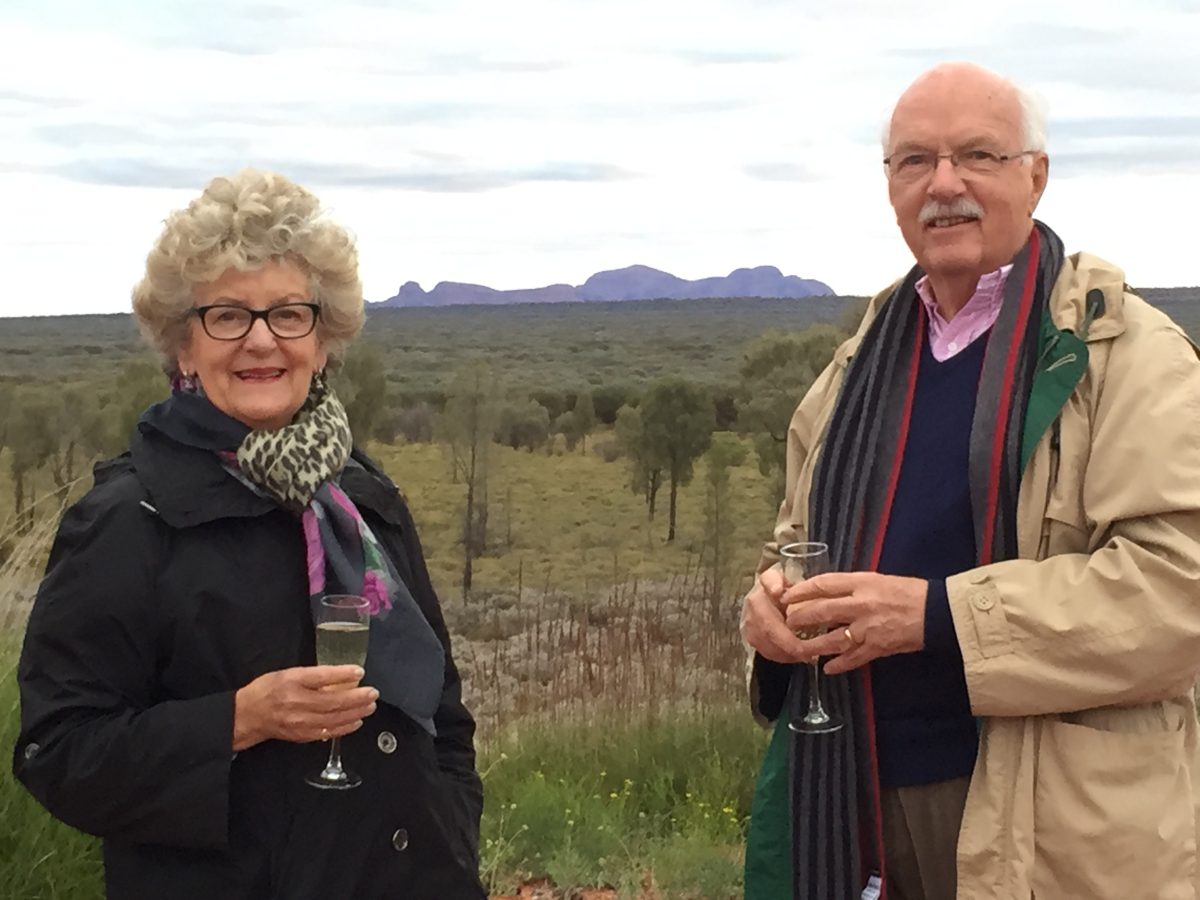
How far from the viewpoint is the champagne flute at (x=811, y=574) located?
2.58 meters

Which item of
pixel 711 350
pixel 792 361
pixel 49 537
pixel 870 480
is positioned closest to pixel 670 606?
pixel 49 537

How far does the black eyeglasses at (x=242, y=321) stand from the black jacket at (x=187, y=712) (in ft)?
0.72

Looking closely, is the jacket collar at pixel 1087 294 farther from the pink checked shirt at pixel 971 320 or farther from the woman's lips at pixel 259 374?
the woman's lips at pixel 259 374

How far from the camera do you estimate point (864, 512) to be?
107 inches

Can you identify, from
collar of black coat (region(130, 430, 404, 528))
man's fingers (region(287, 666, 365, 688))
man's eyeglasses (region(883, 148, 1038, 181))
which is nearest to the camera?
man's fingers (region(287, 666, 365, 688))

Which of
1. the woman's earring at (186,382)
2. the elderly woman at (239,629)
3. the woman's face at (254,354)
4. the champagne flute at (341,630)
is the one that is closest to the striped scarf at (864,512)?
the elderly woman at (239,629)

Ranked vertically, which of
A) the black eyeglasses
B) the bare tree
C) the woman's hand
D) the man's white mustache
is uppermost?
the man's white mustache

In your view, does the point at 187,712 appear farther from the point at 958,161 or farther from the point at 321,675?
the point at 958,161

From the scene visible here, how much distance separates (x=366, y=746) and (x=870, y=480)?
44.7 inches

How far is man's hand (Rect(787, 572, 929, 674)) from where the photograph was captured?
8.09 ft

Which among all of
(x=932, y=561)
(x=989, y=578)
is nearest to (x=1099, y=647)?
(x=989, y=578)

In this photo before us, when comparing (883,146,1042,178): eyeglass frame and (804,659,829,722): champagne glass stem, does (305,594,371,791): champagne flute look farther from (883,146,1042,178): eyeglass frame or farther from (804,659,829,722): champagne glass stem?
(883,146,1042,178): eyeglass frame

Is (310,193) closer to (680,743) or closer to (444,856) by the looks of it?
(444,856)

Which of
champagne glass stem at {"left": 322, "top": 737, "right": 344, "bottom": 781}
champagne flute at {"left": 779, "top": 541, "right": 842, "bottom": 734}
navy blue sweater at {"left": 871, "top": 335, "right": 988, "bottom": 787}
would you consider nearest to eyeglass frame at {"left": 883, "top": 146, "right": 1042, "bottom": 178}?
navy blue sweater at {"left": 871, "top": 335, "right": 988, "bottom": 787}
